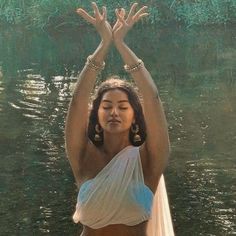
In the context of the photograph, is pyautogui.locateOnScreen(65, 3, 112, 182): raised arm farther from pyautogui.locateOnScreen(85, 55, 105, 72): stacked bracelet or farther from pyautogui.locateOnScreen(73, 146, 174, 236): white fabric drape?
pyautogui.locateOnScreen(73, 146, 174, 236): white fabric drape

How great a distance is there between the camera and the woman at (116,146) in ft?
10.1

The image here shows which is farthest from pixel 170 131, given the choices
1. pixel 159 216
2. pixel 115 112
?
pixel 115 112

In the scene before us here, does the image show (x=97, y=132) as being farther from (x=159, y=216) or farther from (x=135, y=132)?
(x=159, y=216)

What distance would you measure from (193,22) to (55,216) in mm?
29039

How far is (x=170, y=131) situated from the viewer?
14.7 meters

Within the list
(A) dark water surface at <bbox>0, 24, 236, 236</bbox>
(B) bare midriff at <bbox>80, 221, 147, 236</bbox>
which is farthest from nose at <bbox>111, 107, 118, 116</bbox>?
(A) dark water surface at <bbox>0, 24, 236, 236</bbox>

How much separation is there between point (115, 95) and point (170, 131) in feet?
38.0

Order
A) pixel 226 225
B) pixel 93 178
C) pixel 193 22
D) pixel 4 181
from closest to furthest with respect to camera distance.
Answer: pixel 93 178
pixel 226 225
pixel 4 181
pixel 193 22

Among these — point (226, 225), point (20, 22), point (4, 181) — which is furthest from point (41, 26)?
point (226, 225)

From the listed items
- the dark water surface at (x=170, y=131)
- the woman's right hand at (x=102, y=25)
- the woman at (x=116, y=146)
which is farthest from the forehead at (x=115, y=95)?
the dark water surface at (x=170, y=131)

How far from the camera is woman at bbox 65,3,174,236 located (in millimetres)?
3084

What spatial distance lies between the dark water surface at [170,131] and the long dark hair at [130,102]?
20.5 ft

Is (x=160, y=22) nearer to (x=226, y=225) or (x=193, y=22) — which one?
(x=193, y=22)

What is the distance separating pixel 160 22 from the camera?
38500 mm
